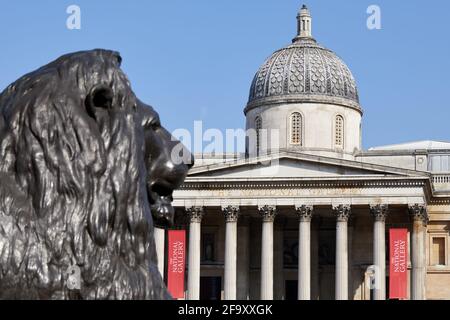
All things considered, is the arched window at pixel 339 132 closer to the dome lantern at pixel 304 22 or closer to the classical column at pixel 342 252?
the dome lantern at pixel 304 22

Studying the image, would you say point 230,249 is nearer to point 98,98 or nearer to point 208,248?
point 208,248

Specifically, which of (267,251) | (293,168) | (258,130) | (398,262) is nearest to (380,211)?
(398,262)

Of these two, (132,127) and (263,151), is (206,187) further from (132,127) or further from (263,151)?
(132,127)

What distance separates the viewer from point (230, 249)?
65.1 meters

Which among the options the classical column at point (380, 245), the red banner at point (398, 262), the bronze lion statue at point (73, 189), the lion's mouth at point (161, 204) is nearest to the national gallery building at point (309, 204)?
the classical column at point (380, 245)

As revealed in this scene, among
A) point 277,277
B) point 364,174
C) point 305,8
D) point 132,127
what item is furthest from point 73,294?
point 305,8

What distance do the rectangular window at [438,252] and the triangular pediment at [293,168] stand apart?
243 inches

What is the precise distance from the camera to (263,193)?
215 feet

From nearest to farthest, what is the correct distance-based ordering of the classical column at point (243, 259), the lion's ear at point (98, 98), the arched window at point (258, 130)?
the lion's ear at point (98, 98), the classical column at point (243, 259), the arched window at point (258, 130)

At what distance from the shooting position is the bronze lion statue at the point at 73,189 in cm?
531

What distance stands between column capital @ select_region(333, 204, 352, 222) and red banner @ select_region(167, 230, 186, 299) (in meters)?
7.63

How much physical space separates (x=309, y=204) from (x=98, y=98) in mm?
59314
